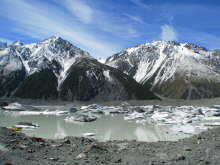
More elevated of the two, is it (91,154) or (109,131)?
(91,154)

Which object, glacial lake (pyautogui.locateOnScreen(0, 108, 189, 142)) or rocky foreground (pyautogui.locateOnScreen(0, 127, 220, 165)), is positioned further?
glacial lake (pyautogui.locateOnScreen(0, 108, 189, 142))

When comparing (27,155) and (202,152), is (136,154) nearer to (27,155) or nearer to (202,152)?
(202,152)

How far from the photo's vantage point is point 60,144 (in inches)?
1012

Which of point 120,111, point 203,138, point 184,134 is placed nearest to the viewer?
point 203,138

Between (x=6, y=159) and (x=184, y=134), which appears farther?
(x=184, y=134)

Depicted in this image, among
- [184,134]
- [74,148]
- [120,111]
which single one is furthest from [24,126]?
[120,111]

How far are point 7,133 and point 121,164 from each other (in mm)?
9930

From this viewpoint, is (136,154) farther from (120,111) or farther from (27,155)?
(120,111)

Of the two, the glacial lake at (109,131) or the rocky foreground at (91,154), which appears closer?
the rocky foreground at (91,154)

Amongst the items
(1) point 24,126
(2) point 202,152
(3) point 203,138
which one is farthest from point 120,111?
(2) point 202,152

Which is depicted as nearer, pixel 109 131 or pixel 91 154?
pixel 91 154

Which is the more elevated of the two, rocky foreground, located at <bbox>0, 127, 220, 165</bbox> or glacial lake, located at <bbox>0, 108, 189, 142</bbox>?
rocky foreground, located at <bbox>0, 127, 220, 165</bbox>

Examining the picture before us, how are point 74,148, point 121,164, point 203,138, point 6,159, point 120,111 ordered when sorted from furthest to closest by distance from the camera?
point 120,111 < point 203,138 < point 74,148 < point 121,164 < point 6,159

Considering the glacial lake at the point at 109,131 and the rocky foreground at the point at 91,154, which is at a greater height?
the rocky foreground at the point at 91,154
